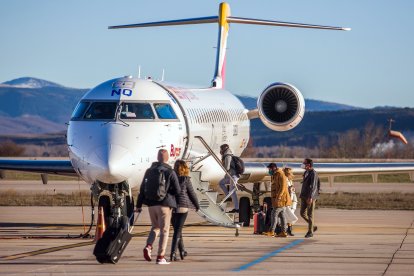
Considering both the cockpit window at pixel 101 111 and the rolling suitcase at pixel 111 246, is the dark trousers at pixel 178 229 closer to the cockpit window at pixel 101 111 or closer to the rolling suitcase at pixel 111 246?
the rolling suitcase at pixel 111 246

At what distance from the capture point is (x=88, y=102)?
2325 centimetres

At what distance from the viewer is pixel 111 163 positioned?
69.2 feet

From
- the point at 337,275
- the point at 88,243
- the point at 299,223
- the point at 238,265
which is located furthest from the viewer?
the point at 299,223

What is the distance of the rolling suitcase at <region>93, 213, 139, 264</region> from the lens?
18.0 m

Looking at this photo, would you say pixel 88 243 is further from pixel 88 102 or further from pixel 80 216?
pixel 80 216

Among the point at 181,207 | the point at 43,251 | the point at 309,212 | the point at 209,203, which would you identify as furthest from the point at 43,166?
the point at 181,207

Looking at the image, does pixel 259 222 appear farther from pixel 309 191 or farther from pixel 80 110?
pixel 80 110

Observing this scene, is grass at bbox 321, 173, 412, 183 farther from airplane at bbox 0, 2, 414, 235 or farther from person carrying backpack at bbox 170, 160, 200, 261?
person carrying backpack at bbox 170, 160, 200, 261

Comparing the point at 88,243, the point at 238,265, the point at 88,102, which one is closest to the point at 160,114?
the point at 88,102

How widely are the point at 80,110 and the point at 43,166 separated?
4.56 m

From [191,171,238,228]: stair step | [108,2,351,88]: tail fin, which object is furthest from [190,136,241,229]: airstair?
[108,2,351,88]: tail fin

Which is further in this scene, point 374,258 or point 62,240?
point 62,240

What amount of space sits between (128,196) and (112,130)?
1409 millimetres

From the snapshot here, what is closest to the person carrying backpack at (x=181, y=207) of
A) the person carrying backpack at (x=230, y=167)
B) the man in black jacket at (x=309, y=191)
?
Answer: the man in black jacket at (x=309, y=191)
